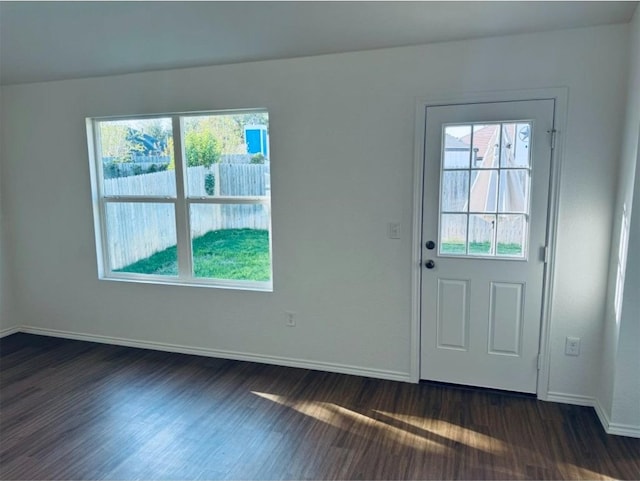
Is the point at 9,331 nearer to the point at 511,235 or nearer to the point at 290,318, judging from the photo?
the point at 290,318

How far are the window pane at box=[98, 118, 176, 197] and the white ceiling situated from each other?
1.80 feet

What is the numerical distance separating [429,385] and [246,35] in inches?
105

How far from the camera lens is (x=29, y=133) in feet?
12.9

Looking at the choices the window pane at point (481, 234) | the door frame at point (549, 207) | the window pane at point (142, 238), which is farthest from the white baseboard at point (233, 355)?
the window pane at point (481, 234)

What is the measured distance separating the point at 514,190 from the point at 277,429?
2.08 meters

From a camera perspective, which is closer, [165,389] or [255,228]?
[165,389]

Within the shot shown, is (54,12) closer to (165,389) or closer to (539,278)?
(165,389)

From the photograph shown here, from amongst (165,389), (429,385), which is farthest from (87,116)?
(429,385)

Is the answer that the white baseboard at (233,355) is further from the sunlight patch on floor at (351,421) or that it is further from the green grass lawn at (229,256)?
the green grass lawn at (229,256)

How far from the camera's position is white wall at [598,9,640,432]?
230 cm

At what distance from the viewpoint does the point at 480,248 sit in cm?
290

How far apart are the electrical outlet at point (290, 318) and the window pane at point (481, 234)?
1.41 m

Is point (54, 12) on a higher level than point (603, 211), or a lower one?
higher

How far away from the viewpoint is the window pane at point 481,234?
2859mm
